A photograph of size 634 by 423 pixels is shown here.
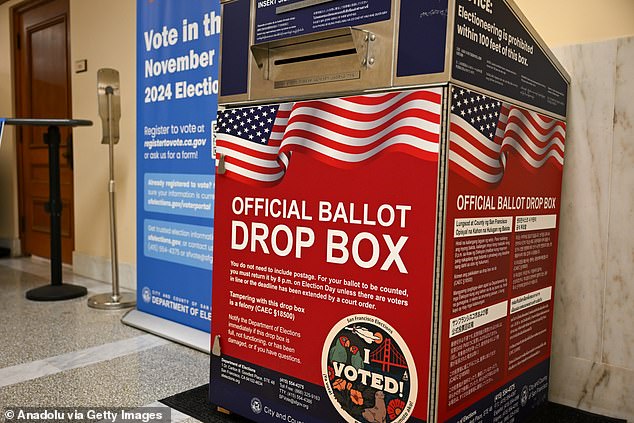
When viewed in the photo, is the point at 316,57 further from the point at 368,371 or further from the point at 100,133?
the point at 100,133

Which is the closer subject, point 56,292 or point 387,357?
point 387,357

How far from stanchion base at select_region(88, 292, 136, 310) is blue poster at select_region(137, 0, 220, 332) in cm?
40

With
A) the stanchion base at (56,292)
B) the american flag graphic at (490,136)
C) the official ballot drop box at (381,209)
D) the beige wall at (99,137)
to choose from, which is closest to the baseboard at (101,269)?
the beige wall at (99,137)

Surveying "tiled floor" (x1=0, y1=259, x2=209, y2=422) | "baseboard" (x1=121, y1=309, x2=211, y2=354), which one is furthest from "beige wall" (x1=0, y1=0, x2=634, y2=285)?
"baseboard" (x1=121, y1=309, x2=211, y2=354)

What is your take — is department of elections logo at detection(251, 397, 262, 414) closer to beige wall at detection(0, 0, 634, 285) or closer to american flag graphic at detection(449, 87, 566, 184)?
american flag graphic at detection(449, 87, 566, 184)

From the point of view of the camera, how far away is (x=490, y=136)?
1258 millimetres

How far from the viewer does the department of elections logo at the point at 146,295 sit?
2541 millimetres

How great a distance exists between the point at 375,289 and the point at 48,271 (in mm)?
3518

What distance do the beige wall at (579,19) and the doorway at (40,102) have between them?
11.2 feet

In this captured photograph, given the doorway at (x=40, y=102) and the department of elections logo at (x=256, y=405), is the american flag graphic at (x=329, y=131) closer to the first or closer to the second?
the department of elections logo at (x=256, y=405)

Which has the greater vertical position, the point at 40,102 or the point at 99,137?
the point at 40,102

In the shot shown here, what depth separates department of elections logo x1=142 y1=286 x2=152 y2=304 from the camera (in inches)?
100

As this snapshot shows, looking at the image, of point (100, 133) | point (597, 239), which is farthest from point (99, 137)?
point (597, 239)

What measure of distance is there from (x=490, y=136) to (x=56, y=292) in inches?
110
